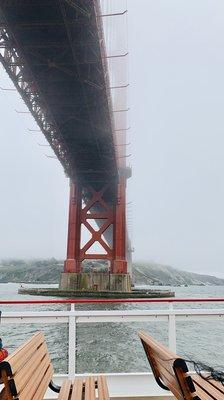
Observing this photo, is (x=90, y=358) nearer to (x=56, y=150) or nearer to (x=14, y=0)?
(x=14, y=0)

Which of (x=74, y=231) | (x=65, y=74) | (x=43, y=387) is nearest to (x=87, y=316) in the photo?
(x=43, y=387)

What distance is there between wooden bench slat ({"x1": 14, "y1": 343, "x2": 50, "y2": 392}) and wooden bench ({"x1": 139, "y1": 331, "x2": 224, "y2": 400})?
0.66m

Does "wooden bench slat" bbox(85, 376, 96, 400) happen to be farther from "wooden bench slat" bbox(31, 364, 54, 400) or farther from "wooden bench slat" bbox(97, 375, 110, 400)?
"wooden bench slat" bbox(31, 364, 54, 400)

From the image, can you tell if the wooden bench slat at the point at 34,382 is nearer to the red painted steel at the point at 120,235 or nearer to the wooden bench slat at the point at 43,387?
the wooden bench slat at the point at 43,387

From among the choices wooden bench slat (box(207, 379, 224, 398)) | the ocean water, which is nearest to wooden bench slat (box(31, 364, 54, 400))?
wooden bench slat (box(207, 379, 224, 398))

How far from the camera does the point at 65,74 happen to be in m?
21.1

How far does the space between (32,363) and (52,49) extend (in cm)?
1924

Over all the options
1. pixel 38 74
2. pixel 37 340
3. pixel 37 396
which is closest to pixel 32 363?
pixel 37 396

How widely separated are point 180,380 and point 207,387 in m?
0.74

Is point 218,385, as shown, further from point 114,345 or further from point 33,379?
point 114,345

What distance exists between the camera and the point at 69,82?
2158 cm

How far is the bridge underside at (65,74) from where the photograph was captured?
57.9 ft

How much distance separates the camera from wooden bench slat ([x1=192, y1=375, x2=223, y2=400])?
7.52ft

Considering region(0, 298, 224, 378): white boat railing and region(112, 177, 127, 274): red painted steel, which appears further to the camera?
region(112, 177, 127, 274): red painted steel
